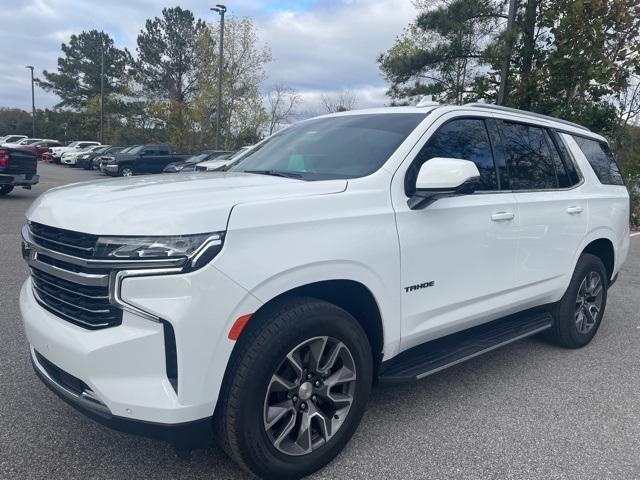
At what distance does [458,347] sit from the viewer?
3.44m

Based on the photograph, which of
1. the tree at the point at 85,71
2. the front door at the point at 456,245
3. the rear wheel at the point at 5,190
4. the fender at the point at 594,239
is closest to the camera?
the front door at the point at 456,245

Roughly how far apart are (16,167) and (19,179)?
307mm

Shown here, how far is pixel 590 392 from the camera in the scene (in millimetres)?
3834

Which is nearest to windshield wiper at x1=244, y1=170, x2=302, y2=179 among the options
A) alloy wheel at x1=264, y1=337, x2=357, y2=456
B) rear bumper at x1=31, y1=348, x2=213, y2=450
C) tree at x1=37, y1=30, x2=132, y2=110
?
alloy wheel at x1=264, y1=337, x2=357, y2=456

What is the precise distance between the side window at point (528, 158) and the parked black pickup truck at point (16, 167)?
1307 cm

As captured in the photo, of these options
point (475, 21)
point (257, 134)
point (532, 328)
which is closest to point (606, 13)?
point (475, 21)

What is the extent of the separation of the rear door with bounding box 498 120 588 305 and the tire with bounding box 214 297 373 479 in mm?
1663

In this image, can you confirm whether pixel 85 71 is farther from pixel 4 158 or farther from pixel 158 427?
pixel 158 427

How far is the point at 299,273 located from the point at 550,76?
1298cm

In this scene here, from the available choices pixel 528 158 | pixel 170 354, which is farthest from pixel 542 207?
pixel 170 354

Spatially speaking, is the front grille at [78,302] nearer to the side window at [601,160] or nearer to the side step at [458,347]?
the side step at [458,347]

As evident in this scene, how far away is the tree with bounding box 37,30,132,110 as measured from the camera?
5562cm

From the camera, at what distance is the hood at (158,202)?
2.22 m

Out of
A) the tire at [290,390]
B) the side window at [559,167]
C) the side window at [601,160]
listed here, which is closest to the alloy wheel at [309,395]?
the tire at [290,390]
